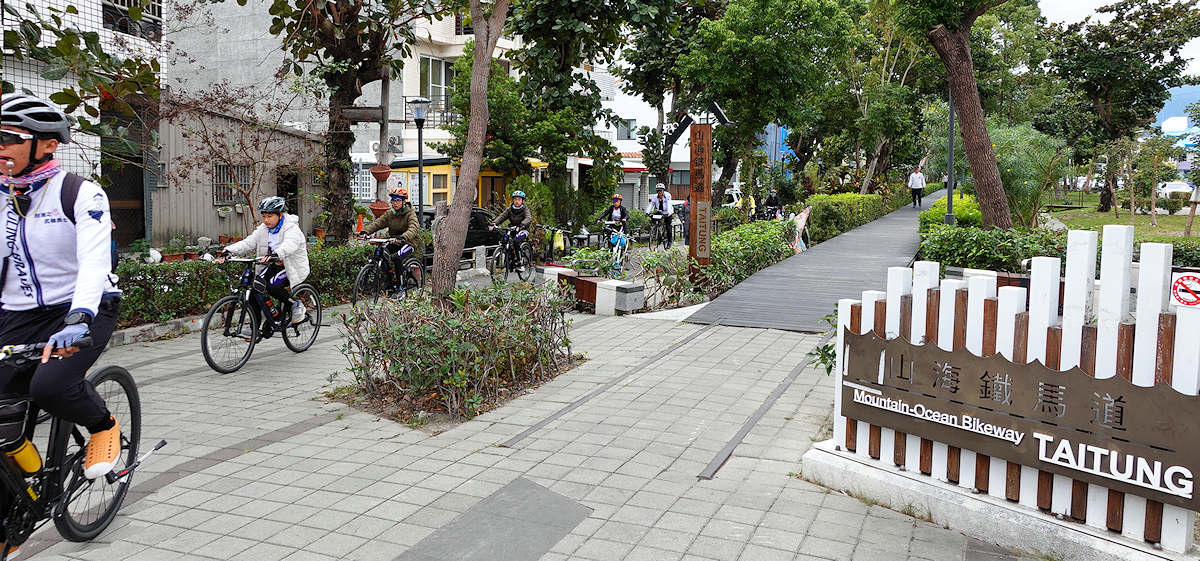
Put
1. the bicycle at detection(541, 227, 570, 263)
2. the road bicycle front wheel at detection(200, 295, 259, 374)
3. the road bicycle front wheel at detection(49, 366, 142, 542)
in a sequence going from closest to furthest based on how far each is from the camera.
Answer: the road bicycle front wheel at detection(49, 366, 142, 542) < the road bicycle front wheel at detection(200, 295, 259, 374) < the bicycle at detection(541, 227, 570, 263)

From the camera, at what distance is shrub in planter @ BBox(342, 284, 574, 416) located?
670 centimetres

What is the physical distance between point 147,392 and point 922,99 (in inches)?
1639

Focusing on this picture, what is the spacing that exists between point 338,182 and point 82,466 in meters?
11.6

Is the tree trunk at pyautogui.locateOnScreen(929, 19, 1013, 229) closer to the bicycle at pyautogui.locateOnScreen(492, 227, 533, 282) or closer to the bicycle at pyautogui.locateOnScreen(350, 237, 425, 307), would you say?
the bicycle at pyautogui.locateOnScreen(492, 227, 533, 282)

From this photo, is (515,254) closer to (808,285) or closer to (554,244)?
(554,244)

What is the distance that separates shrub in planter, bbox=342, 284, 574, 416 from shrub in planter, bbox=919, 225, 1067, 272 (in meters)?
9.56

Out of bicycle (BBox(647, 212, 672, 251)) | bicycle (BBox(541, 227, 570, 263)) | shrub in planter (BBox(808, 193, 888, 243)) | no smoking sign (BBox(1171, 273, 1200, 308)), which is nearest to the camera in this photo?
no smoking sign (BBox(1171, 273, 1200, 308))

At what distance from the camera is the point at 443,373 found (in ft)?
22.0

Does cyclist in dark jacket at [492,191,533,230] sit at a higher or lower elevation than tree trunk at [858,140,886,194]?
lower

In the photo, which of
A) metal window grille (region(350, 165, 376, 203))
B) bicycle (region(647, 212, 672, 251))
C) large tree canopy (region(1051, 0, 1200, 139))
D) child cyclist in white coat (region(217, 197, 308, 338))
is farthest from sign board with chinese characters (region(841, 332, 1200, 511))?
large tree canopy (region(1051, 0, 1200, 139))

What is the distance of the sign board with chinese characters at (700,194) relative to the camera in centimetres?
1373

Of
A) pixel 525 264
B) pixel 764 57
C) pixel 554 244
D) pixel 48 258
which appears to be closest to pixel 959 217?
pixel 764 57

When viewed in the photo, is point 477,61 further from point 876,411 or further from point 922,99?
point 922,99

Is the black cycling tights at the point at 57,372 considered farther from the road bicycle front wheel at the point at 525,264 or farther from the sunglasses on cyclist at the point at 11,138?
the road bicycle front wheel at the point at 525,264
